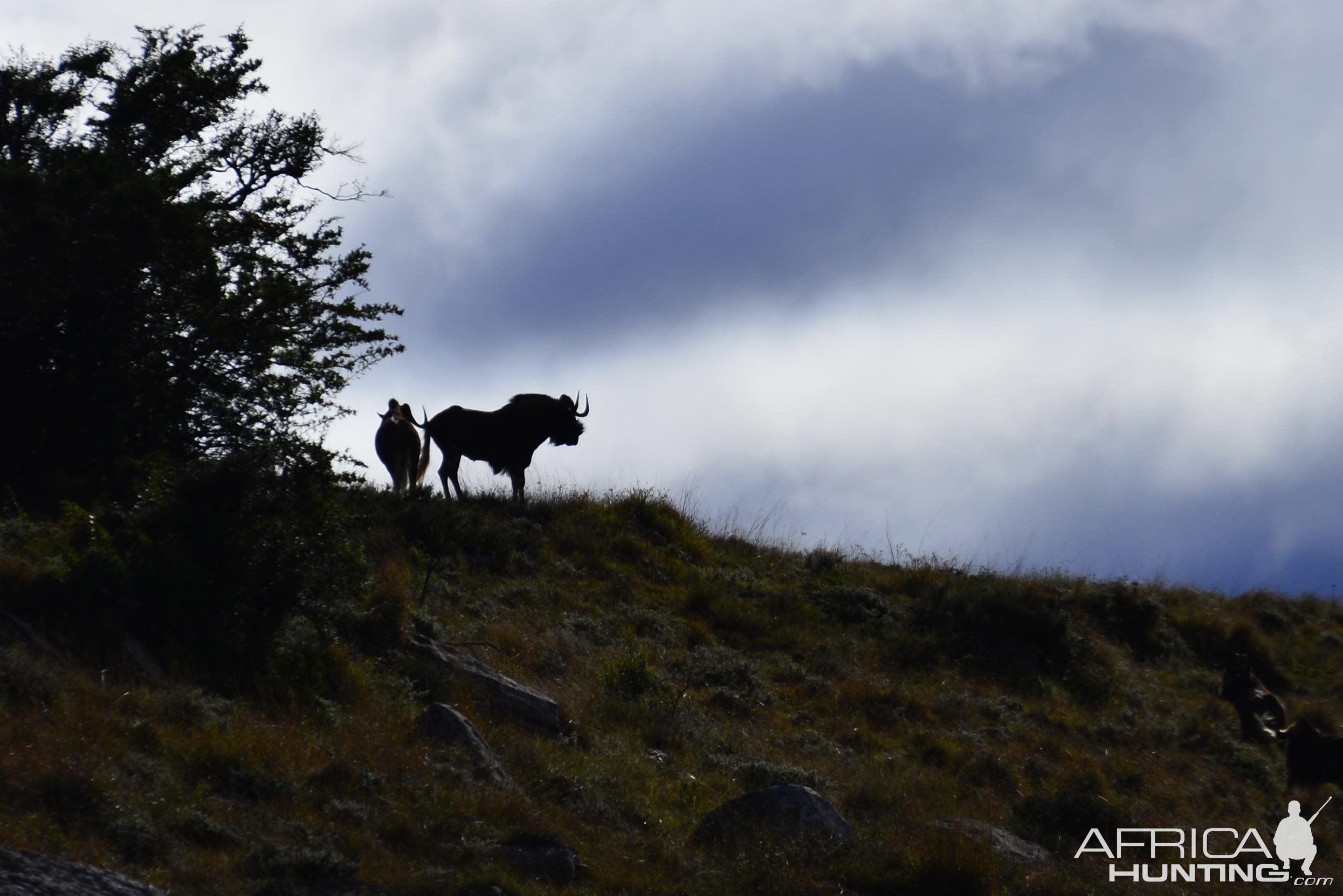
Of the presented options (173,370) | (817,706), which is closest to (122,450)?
(173,370)

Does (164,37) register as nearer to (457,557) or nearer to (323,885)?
(457,557)

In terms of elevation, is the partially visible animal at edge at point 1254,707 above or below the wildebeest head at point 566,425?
below

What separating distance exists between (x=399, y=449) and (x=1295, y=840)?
40.8 ft

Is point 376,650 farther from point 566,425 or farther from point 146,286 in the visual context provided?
point 566,425

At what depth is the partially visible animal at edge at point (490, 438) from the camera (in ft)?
61.8

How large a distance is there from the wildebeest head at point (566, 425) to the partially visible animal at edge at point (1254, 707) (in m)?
10.3

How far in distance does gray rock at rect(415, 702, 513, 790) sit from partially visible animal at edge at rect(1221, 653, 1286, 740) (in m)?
10.7

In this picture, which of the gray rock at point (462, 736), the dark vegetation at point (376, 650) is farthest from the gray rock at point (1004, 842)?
the gray rock at point (462, 736)

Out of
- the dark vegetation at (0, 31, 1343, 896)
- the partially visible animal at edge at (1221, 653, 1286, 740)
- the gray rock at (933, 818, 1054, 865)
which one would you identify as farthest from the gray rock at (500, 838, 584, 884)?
the partially visible animal at edge at (1221, 653, 1286, 740)

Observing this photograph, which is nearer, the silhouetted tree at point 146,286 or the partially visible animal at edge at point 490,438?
the silhouetted tree at point 146,286

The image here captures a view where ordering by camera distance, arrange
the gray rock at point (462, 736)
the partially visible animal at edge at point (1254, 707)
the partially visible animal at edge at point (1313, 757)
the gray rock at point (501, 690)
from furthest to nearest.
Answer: the partially visible animal at edge at point (1254, 707), the partially visible animal at edge at point (1313, 757), the gray rock at point (501, 690), the gray rock at point (462, 736)

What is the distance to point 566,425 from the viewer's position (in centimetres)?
2030

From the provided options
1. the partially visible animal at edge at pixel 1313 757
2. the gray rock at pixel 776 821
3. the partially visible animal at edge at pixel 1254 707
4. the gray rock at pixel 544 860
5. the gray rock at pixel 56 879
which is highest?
the partially visible animal at edge at pixel 1254 707

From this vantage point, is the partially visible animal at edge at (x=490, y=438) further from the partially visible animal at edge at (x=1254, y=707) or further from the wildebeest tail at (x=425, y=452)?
the partially visible animal at edge at (x=1254, y=707)
